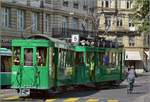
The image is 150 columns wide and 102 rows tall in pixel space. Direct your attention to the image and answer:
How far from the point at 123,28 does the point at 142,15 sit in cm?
7533

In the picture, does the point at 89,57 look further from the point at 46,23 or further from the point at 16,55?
the point at 46,23

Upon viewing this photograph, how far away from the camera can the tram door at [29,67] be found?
28688mm

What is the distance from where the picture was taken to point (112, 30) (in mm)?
94000

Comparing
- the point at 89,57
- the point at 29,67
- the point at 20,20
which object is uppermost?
the point at 20,20

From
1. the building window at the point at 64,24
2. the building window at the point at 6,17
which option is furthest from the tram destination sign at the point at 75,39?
the building window at the point at 64,24

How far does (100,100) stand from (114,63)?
40.7 ft

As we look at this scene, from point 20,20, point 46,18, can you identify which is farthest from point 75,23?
point 20,20

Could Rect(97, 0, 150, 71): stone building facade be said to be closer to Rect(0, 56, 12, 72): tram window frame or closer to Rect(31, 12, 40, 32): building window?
Rect(31, 12, 40, 32): building window

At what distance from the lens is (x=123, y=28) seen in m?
95.0

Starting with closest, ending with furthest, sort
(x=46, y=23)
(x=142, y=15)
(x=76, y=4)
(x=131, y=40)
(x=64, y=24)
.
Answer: (x=142, y=15)
(x=46, y=23)
(x=64, y=24)
(x=76, y=4)
(x=131, y=40)

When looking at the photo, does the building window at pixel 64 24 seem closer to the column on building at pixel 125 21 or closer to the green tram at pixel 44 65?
the column on building at pixel 125 21

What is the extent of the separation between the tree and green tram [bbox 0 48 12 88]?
63.1ft

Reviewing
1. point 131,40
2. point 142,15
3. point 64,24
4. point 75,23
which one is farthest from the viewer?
point 131,40

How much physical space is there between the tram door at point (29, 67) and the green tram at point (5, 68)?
9723 millimetres
